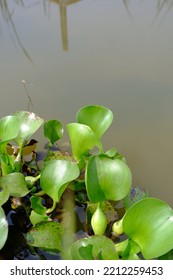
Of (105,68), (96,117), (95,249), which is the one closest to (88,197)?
(95,249)

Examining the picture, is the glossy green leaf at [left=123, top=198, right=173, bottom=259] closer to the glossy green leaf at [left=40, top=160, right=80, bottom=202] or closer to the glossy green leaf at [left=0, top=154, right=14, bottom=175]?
the glossy green leaf at [left=40, top=160, right=80, bottom=202]

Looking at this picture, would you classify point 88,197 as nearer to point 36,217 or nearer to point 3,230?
point 36,217

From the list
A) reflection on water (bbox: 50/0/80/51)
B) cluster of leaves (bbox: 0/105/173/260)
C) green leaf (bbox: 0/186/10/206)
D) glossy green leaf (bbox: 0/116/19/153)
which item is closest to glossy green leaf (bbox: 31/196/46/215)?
cluster of leaves (bbox: 0/105/173/260)

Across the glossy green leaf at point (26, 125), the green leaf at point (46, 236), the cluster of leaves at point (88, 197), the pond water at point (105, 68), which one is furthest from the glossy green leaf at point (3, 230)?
the pond water at point (105, 68)

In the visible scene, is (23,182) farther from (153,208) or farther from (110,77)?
(110,77)

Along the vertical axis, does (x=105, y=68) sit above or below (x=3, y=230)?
above
